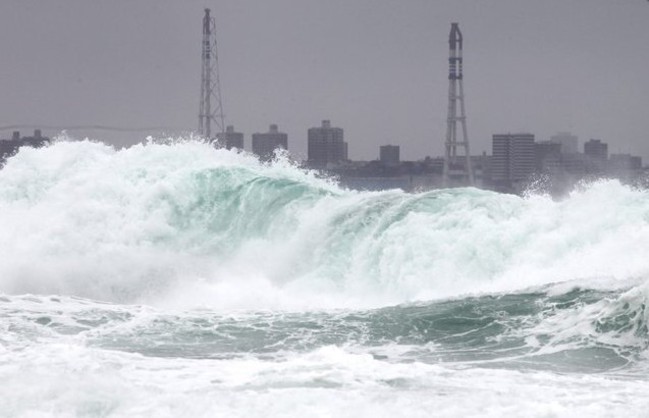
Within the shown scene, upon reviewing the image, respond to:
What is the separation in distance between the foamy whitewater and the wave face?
0.05m

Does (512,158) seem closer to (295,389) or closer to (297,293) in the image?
(297,293)

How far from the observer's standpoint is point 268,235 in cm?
2425

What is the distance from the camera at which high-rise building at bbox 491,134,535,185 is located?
38.8 metres

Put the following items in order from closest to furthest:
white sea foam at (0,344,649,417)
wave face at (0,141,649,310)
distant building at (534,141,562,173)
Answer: white sea foam at (0,344,649,417), wave face at (0,141,649,310), distant building at (534,141,562,173)

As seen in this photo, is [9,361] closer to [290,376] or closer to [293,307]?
[290,376]

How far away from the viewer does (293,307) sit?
19.4 metres

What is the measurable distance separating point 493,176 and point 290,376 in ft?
93.8

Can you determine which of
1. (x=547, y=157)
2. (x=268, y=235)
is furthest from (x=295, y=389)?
(x=547, y=157)

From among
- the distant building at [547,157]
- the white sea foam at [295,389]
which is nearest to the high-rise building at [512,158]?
the distant building at [547,157]

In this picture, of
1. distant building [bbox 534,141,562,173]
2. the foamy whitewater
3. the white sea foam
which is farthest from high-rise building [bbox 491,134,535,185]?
the white sea foam

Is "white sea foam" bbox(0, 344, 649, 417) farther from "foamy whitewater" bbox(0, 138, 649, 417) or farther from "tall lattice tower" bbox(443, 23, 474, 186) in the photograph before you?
"tall lattice tower" bbox(443, 23, 474, 186)

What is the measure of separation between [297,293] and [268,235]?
3.65 meters

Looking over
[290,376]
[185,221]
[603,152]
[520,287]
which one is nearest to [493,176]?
[603,152]

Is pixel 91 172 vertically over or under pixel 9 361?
over
